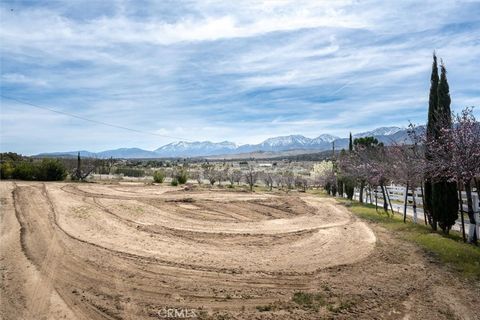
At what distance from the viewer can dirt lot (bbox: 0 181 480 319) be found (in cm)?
920

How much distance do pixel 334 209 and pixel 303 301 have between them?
21848 millimetres

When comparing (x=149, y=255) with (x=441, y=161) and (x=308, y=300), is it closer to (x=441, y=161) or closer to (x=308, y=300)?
(x=308, y=300)

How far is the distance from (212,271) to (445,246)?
31.2 ft

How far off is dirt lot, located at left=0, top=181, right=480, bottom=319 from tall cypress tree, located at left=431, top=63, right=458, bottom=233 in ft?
9.80

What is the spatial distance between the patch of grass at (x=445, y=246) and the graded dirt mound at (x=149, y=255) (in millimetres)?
1853

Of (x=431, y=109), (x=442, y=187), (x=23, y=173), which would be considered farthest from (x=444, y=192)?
(x=23, y=173)

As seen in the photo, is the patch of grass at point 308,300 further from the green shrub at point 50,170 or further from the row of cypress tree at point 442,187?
the green shrub at point 50,170

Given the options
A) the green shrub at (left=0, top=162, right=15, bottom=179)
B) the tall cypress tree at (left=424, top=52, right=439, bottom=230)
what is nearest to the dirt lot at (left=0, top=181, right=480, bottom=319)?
the tall cypress tree at (left=424, top=52, right=439, bottom=230)

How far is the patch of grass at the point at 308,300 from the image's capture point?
30.6 feet

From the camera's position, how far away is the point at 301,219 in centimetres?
2534

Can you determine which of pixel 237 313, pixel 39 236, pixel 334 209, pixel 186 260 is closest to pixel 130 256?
pixel 186 260

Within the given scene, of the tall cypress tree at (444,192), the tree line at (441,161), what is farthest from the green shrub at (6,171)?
the tall cypress tree at (444,192)

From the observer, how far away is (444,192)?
19.1 metres

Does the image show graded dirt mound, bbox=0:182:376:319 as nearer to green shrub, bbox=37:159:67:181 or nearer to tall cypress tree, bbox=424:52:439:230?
tall cypress tree, bbox=424:52:439:230
